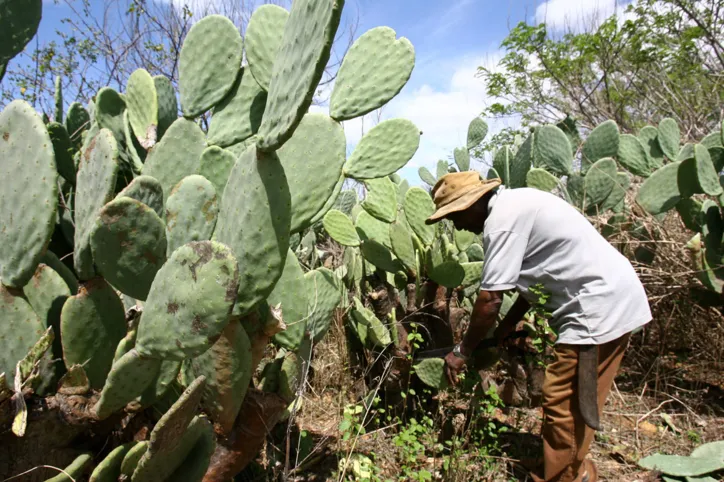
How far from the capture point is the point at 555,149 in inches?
135

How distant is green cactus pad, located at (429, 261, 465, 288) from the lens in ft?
7.59

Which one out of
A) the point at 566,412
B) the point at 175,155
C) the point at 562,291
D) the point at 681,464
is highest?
the point at 175,155

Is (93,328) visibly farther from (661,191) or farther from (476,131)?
(476,131)

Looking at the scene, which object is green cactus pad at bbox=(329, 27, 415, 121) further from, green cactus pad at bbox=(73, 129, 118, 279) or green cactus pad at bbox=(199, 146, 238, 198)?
green cactus pad at bbox=(73, 129, 118, 279)

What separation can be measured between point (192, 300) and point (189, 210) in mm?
363

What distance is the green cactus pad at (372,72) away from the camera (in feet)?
5.34

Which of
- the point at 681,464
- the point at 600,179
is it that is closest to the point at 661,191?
the point at 600,179

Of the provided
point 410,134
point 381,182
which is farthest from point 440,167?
point 410,134

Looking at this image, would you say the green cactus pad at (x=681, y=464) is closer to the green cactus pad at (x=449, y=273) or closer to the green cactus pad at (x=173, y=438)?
the green cactus pad at (x=449, y=273)

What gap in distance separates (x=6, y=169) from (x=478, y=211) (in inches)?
60.8

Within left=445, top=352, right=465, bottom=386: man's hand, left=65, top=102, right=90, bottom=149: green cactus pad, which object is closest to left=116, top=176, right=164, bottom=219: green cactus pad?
left=65, top=102, right=90, bottom=149: green cactus pad

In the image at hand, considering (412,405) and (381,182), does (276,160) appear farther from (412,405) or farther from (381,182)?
(412,405)

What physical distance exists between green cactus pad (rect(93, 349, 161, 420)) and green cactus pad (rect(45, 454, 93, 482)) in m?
0.10

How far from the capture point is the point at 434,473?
80.4 inches
